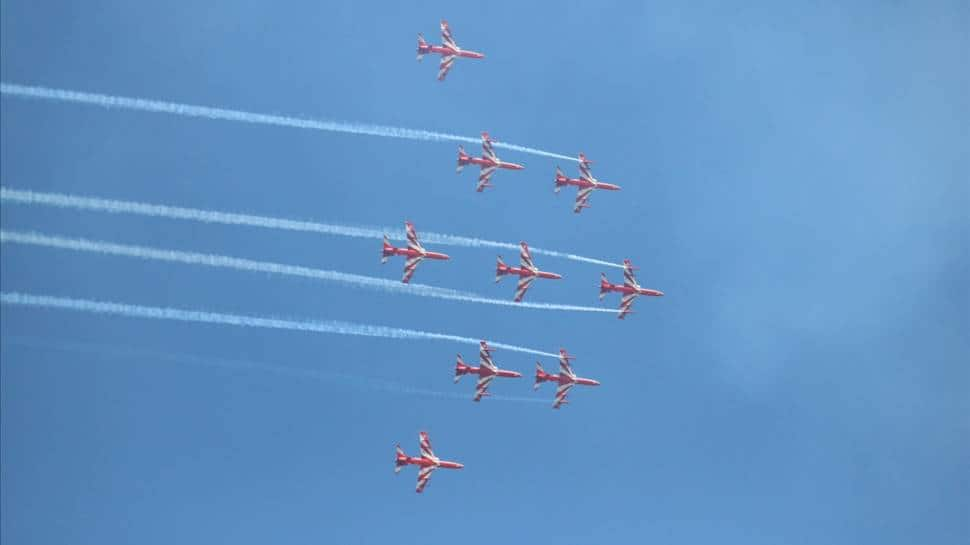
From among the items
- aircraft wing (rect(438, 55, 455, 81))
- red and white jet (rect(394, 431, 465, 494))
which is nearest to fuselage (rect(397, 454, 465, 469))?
red and white jet (rect(394, 431, 465, 494))

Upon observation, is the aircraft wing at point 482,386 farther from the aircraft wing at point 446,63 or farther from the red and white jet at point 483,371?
the aircraft wing at point 446,63

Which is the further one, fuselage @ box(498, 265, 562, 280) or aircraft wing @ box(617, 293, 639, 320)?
aircraft wing @ box(617, 293, 639, 320)

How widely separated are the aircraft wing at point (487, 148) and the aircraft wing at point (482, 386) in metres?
11.6

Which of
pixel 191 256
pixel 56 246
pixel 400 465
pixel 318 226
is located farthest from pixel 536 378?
pixel 56 246

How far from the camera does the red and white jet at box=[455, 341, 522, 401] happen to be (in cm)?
8169

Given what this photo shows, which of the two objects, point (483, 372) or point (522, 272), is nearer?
point (483, 372)

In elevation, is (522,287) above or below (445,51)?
below

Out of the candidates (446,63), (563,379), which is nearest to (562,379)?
(563,379)

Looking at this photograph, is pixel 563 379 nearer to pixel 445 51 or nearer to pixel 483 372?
pixel 483 372

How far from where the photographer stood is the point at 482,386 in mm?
82438

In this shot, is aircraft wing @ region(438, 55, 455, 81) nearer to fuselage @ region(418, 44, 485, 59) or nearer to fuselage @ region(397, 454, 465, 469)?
fuselage @ region(418, 44, 485, 59)

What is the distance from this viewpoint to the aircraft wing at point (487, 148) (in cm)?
8462

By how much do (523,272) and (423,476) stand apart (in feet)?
38.0

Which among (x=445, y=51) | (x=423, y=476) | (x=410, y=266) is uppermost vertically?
(x=445, y=51)
